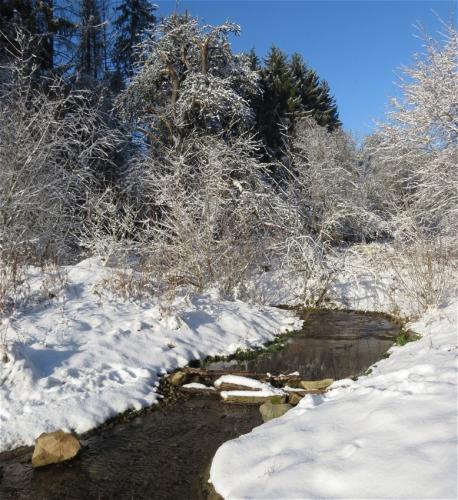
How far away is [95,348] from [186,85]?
13473 mm

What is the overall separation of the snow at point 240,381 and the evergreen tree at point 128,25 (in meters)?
21.2

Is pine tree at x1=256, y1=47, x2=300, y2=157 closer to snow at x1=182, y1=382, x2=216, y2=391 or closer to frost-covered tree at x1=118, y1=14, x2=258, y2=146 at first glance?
frost-covered tree at x1=118, y1=14, x2=258, y2=146

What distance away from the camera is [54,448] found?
527cm

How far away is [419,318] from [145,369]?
24.4 feet

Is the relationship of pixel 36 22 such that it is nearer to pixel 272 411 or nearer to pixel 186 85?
pixel 186 85

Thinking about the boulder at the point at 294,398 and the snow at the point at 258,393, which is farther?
the snow at the point at 258,393

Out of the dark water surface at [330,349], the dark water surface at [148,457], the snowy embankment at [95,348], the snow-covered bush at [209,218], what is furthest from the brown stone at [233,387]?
the snow-covered bush at [209,218]

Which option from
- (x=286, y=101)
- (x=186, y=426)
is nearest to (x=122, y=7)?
(x=286, y=101)

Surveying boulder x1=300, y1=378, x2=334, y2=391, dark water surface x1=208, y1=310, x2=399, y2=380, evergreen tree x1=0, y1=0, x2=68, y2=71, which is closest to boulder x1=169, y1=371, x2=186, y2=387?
dark water surface x1=208, y1=310, x2=399, y2=380

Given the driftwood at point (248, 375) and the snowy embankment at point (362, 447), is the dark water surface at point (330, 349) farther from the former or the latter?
the snowy embankment at point (362, 447)

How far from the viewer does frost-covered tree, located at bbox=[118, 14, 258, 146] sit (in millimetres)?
18205

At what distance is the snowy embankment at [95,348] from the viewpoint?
6184 mm

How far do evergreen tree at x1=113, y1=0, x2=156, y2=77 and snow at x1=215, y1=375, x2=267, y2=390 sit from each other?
69.5ft

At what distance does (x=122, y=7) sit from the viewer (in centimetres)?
2505
